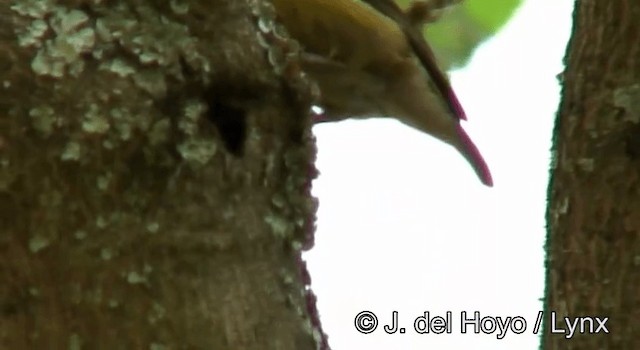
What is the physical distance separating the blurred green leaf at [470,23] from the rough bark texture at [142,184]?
1.03 meters

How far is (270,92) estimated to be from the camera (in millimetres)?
945

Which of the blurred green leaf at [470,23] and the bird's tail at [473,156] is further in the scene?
the bird's tail at [473,156]

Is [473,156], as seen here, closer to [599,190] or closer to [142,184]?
[599,190]

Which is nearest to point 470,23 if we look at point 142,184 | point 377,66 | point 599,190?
point 377,66

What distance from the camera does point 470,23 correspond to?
1.94 m

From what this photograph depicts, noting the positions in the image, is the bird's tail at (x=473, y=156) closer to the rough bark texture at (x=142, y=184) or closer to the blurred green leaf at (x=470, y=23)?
the blurred green leaf at (x=470, y=23)

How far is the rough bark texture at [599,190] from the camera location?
46.9 inches

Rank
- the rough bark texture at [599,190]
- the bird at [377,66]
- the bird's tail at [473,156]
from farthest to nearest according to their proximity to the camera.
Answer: the bird's tail at [473,156] < the bird at [377,66] < the rough bark texture at [599,190]

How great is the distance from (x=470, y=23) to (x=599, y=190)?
2.56ft

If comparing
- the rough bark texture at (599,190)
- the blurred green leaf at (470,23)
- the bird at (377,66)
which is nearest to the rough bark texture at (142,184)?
the rough bark texture at (599,190)

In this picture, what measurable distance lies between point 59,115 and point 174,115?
0.10m

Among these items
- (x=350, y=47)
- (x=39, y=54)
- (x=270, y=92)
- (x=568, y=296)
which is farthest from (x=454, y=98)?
(x=39, y=54)

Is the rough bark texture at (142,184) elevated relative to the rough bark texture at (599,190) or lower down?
lower down

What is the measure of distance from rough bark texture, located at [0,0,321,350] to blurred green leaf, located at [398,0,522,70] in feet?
3.38
